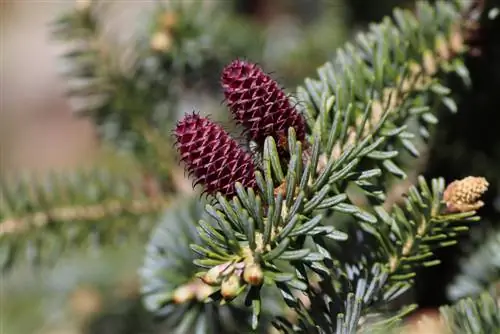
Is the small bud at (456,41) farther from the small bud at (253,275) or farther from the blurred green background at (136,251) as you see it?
the small bud at (253,275)

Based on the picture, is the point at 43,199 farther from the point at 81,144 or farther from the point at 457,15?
the point at 81,144

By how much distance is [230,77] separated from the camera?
39 cm

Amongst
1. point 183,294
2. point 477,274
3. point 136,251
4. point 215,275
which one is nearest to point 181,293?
point 183,294

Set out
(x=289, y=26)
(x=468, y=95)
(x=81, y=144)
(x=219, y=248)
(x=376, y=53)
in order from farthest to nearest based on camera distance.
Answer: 1. (x=81, y=144)
2. (x=289, y=26)
3. (x=468, y=95)
4. (x=376, y=53)
5. (x=219, y=248)

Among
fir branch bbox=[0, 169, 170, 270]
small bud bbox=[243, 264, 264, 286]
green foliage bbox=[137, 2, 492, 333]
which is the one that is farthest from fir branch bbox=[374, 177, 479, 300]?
fir branch bbox=[0, 169, 170, 270]

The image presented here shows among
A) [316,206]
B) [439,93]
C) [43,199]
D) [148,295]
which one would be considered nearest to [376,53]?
[439,93]

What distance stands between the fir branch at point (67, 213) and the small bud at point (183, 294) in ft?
0.70

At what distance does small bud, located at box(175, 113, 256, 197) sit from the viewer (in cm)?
38

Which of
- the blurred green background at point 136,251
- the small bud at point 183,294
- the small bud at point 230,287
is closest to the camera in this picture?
the small bud at point 230,287

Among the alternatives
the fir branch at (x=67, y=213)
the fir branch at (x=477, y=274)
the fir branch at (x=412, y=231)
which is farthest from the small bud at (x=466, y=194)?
the fir branch at (x=67, y=213)

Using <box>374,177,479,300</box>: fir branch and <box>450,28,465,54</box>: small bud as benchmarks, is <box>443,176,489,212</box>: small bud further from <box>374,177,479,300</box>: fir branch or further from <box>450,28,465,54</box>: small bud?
<box>450,28,465,54</box>: small bud

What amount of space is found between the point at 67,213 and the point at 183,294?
0.80 feet

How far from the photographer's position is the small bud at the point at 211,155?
378 mm

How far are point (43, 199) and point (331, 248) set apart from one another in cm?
34
